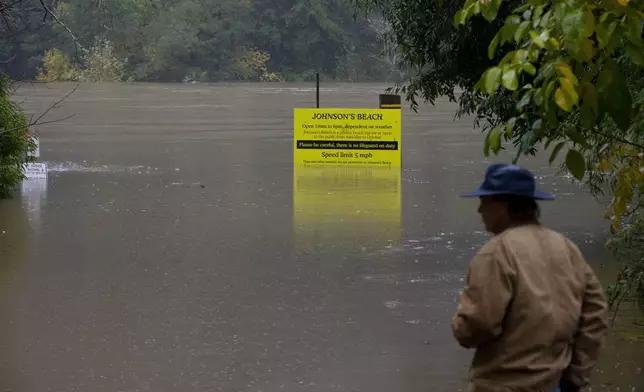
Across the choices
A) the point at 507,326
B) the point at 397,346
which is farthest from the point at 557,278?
the point at 397,346

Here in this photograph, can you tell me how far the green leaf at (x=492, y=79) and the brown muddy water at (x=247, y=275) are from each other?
3.60 m

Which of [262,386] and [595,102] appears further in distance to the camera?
[262,386]

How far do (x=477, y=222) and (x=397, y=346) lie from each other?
6.88 m

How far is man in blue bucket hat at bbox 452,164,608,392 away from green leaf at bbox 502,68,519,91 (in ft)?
1.18

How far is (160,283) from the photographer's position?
1177 cm

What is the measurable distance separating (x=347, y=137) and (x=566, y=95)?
1925 cm

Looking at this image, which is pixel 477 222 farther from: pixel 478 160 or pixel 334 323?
pixel 478 160

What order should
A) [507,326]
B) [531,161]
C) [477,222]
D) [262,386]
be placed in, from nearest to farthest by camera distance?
1. [507,326]
2. [262,386]
3. [477,222]
4. [531,161]

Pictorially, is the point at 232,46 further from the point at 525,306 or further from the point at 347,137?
the point at 525,306

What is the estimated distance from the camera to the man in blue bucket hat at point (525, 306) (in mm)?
4289

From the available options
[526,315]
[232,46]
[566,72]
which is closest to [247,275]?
[566,72]

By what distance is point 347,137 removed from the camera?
23.9 meters

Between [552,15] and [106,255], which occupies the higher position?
[552,15]

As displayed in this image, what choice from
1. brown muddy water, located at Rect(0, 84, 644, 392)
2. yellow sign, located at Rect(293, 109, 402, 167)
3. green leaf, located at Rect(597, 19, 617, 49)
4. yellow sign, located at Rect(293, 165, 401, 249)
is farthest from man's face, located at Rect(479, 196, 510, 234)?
yellow sign, located at Rect(293, 109, 402, 167)
